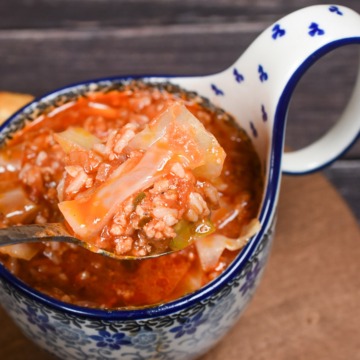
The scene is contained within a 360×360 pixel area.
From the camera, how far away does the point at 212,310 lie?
3.75 ft

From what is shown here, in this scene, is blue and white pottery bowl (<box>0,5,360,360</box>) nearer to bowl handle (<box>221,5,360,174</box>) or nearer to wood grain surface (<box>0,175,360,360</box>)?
bowl handle (<box>221,5,360,174</box>)

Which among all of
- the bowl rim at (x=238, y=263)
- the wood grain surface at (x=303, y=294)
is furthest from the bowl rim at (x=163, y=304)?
the wood grain surface at (x=303, y=294)

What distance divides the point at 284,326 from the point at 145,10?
1.36m

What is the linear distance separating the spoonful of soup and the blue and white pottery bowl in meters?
0.10

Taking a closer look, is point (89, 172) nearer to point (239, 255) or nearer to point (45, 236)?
point (45, 236)

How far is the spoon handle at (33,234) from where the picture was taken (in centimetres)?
108

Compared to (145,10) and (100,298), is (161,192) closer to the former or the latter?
(100,298)

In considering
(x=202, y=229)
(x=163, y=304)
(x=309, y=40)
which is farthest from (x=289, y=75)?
(x=163, y=304)

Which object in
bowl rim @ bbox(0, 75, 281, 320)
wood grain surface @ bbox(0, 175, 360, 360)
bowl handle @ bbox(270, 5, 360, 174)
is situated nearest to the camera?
bowl rim @ bbox(0, 75, 281, 320)

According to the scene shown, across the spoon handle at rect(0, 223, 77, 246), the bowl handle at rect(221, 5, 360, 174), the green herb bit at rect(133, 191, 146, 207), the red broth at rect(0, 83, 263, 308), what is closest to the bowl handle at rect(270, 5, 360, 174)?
the bowl handle at rect(221, 5, 360, 174)

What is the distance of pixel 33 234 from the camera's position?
1106 millimetres

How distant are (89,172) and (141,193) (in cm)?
11

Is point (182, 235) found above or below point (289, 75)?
below

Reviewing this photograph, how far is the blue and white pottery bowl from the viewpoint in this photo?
3.58 feet
